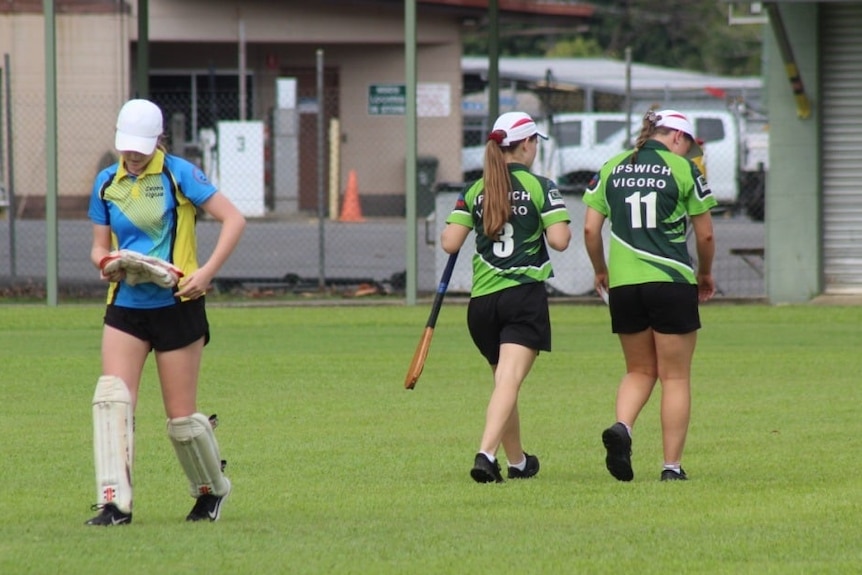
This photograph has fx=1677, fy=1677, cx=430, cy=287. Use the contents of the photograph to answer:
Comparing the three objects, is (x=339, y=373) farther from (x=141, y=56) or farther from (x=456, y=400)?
(x=141, y=56)

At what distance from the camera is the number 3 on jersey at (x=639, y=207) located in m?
8.24

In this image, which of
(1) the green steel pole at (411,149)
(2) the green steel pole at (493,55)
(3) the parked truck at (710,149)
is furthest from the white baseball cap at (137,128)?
(3) the parked truck at (710,149)

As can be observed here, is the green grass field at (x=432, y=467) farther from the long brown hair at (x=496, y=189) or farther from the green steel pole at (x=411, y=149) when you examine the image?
the green steel pole at (x=411, y=149)

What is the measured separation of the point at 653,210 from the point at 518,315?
84 cm

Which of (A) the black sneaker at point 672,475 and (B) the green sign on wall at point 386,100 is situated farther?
(B) the green sign on wall at point 386,100

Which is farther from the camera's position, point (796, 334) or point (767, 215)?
point (767, 215)

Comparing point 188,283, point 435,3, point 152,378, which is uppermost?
point 435,3

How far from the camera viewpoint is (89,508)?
24.4ft

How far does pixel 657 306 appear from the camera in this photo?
8289 millimetres

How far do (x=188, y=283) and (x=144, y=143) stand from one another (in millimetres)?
596

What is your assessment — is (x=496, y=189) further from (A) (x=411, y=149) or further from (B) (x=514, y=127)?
(A) (x=411, y=149)

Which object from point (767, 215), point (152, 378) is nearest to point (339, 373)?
point (152, 378)

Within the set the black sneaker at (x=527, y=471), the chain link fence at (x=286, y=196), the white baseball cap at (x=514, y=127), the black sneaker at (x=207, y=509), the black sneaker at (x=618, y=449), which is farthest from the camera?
the chain link fence at (x=286, y=196)

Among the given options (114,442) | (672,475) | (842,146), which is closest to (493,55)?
(842,146)
